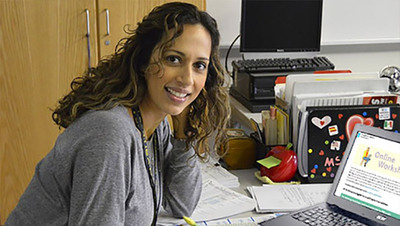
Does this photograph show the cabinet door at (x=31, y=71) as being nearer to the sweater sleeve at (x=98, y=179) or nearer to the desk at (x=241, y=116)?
the desk at (x=241, y=116)

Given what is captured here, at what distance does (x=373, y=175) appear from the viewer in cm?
151

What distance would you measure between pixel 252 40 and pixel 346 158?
1.30m

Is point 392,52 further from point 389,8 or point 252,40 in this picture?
point 252,40

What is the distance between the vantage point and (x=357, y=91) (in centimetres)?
200

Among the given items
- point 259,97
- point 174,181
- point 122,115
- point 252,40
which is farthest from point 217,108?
point 252,40

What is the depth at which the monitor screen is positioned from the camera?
2.72 meters

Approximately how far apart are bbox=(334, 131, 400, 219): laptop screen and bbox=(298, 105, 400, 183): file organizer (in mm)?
255

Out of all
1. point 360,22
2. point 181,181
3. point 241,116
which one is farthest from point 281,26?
point 181,181

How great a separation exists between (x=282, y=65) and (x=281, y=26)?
24cm

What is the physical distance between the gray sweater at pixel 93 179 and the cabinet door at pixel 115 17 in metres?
1.27

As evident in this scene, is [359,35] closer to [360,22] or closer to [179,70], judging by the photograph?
[360,22]

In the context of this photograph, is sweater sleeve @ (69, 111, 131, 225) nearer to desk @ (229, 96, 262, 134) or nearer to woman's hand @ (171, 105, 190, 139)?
woman's hand @ (171, 105, 190, 139)

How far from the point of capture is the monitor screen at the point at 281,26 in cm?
272

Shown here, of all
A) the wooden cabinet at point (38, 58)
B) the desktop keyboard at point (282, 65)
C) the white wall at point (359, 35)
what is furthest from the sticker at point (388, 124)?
the white wall at point (359, 35)
